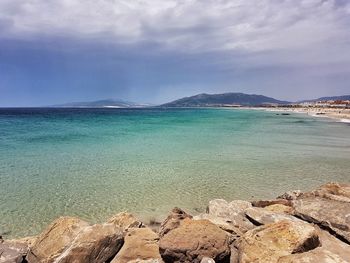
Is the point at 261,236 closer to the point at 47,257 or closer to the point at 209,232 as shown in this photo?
the point at 209,232

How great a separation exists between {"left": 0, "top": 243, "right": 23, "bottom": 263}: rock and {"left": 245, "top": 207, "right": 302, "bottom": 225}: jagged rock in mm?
5129

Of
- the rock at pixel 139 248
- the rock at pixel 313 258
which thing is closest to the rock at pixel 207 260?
the rock at pixel 139 248

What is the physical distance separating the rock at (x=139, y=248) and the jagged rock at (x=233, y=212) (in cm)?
200

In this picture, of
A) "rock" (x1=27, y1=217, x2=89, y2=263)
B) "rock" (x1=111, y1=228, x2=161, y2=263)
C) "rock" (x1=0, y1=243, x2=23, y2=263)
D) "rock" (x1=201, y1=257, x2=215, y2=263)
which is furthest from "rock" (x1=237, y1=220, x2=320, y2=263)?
"rock" (x1=0, y1=243, x2=23, y2=263)

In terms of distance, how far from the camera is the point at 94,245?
20.0 ft

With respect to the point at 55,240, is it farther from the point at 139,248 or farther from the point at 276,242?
the point at 276,242

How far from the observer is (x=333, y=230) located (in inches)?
257

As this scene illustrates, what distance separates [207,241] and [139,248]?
1.54 m

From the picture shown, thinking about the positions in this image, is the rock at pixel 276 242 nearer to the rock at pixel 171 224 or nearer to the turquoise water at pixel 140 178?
the rock at pixel 171 224

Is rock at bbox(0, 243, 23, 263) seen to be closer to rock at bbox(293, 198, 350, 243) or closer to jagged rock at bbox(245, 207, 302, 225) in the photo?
jagged rock at bbox(245, 207, 302, 225)

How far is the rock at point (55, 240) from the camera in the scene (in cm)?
614

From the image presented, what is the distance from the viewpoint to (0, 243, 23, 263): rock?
20.8 ft

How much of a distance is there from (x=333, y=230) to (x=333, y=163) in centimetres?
1391

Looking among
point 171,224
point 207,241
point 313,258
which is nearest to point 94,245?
point 171,224
